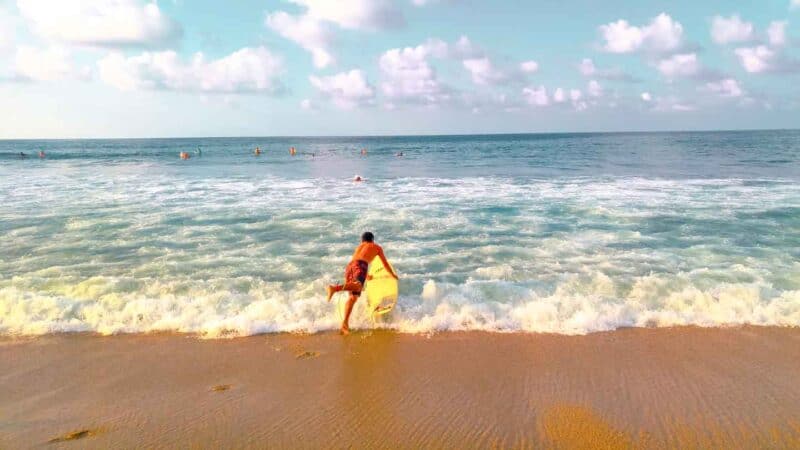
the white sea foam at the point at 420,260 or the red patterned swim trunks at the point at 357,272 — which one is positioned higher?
the red patterned swim trunks at the point at 357,272

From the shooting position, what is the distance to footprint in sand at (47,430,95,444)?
4.70m

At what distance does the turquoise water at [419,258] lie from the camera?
25.3 ft

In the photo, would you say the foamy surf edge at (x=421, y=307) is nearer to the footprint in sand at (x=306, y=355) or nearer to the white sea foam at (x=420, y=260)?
the white sea foam at (x=420, y=260)

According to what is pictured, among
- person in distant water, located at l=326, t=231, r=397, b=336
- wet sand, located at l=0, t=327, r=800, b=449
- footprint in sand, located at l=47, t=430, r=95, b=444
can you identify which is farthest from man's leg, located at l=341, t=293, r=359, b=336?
footprint in sand, located at l=47, t=430, r=95, b=444

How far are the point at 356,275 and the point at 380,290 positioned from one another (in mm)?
506

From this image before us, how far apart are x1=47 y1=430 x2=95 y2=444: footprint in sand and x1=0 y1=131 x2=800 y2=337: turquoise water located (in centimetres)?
251

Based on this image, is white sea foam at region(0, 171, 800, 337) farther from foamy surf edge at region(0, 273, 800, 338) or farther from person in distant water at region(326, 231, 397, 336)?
person in distant water at region(326, 231, 397, 336)

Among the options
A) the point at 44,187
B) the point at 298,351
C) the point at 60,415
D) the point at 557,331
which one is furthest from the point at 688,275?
the point at 44,187

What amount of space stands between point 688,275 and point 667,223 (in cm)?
545

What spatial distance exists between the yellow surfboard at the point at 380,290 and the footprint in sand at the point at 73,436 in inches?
153

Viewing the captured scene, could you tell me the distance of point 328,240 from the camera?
506 inches

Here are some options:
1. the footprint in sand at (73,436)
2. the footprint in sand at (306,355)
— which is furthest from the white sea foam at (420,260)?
the footprint in sand at (73,436)

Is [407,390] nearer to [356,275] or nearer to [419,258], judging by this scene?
[356,275]

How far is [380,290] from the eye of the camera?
7.89m
